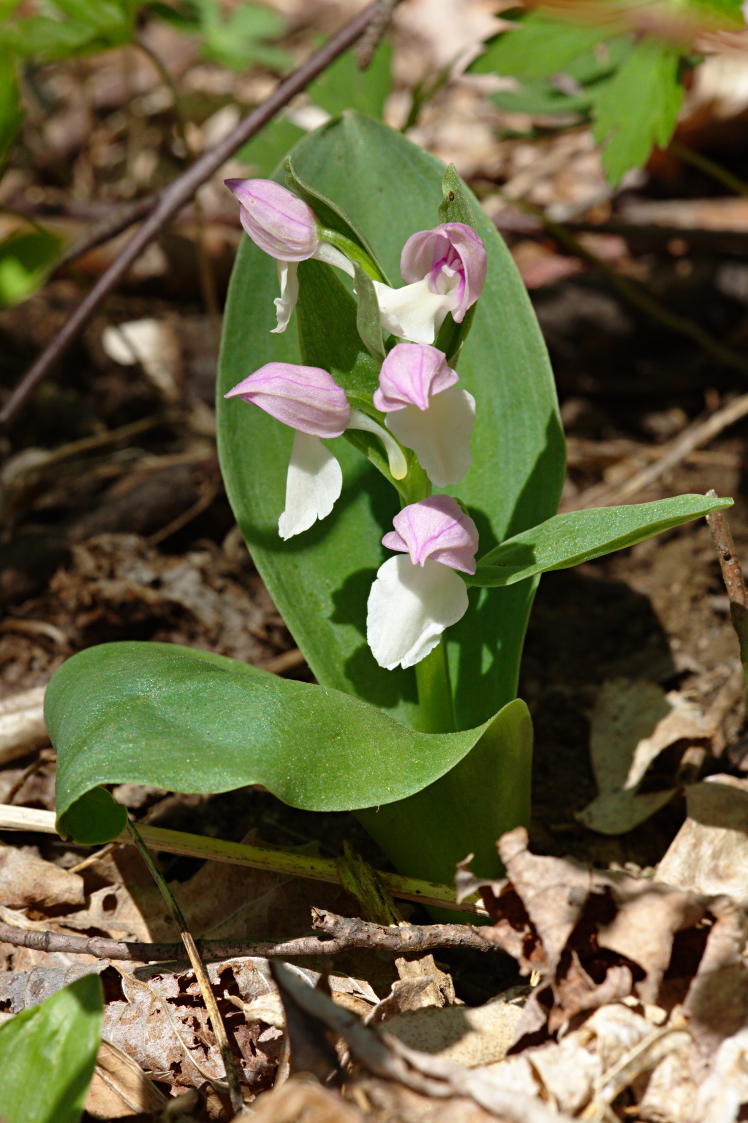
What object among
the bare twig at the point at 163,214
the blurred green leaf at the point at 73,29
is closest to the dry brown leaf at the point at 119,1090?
the bare twig at the point at 163,214

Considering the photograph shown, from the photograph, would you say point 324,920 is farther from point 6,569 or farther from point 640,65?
point 640,65

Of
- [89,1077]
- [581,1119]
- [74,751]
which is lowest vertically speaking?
[581,1119]

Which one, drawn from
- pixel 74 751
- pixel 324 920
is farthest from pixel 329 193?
pixel 324 920

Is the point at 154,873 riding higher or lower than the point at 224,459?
lower

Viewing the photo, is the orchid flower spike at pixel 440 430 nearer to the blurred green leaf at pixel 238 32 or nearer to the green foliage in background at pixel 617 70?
the green foliage in background at pixel 617 70

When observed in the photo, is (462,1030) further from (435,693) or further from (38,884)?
(38,884)

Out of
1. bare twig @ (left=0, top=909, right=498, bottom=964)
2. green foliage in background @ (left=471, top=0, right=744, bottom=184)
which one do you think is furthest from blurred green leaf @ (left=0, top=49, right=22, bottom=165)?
bare twig @ (left=0, top=909, right=498, bottom=964)
